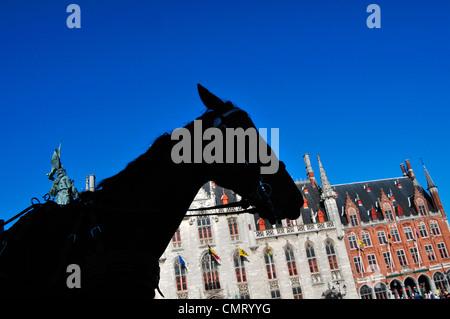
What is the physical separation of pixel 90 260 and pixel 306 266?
3550 cm

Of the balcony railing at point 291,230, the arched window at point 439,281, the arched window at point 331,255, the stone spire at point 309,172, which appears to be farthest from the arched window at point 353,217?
the arched window at point 439,281

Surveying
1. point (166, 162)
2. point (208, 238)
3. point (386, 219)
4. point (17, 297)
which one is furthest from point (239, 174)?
point (386, 219)

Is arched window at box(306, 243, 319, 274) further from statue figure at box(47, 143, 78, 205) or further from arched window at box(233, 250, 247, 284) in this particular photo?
statue figure at box(47, 143, 78, 205)

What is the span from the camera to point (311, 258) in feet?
118

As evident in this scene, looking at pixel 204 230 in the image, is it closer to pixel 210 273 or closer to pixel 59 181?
pixel 210 273

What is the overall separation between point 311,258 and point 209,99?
35249 millimetres

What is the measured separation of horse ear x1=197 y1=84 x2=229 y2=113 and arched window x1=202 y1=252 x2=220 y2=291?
107ft

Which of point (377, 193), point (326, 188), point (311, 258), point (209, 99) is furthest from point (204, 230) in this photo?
point (209, 99)

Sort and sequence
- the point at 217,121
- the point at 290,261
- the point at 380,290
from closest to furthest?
the point at 217,121 → the point at 290,261 → the point at 380,290

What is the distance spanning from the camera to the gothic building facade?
3434cm

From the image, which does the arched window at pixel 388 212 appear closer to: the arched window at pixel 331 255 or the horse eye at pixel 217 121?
the arched window at pixel 331 255

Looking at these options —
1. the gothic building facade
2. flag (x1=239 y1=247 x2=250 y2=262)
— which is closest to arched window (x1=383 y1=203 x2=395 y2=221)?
the gothic building facade

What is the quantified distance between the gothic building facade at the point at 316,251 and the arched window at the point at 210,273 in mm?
94

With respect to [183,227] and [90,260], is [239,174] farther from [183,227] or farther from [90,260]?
[183,227]
